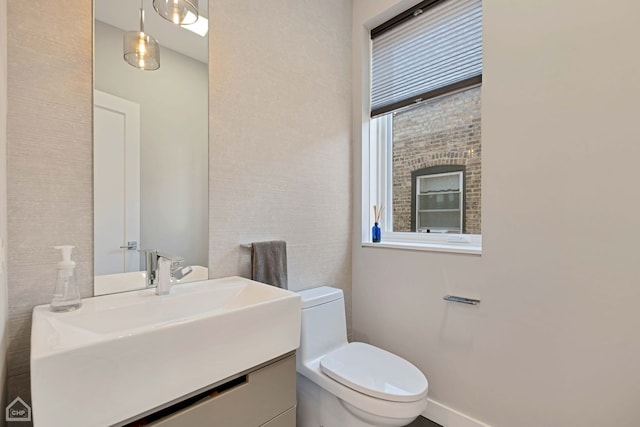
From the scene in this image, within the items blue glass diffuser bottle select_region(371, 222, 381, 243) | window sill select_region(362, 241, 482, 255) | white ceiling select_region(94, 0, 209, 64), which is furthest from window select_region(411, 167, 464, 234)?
white ceiling select_region(94, 0, 209, 64)

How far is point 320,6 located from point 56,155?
64.8 inches

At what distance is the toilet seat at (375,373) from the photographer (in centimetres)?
117

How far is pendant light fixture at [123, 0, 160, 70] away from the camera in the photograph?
45.9 inches

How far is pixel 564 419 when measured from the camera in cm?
123

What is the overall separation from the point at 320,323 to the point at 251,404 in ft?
1.86

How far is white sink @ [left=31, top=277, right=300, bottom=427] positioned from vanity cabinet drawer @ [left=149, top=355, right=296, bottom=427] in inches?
3.7

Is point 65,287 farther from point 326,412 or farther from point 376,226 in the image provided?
point 376,226

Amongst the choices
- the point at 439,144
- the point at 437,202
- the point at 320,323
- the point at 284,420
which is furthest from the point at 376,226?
the point at 284,420

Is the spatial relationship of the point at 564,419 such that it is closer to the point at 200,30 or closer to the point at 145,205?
the point at 145,205

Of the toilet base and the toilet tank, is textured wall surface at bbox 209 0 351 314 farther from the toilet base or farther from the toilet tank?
the toilet base

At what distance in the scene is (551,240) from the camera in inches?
49.4

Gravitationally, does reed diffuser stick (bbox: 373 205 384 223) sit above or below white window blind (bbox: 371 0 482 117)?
below

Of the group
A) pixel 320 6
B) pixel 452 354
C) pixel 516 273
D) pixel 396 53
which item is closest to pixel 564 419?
pixel 452 354

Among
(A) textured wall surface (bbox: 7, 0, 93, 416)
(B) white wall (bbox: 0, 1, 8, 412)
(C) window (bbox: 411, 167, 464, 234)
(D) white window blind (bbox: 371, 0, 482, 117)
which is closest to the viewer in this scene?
(B) white wall (bbox: 0, 1, 8, 412)
